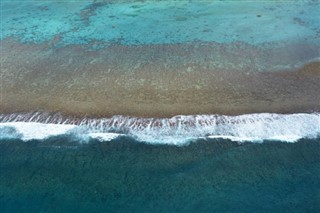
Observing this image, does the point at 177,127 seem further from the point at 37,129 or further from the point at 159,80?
the point at 37,129

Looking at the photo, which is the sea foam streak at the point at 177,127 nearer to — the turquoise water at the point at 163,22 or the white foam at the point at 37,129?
the white foam at the point at 37,129

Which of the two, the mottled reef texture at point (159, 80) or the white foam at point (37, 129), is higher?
the mottled reef texture at point (159, 80)

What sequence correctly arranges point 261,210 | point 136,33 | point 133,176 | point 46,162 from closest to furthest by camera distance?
1. point 261,210
2. point 133,176
3. point 46,162
4. point 136,33

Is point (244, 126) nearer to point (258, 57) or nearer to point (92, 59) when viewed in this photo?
point (258, 57)

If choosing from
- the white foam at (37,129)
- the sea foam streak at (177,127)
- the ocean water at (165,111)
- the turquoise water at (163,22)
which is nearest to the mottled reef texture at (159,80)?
the ocean water at (165,111)

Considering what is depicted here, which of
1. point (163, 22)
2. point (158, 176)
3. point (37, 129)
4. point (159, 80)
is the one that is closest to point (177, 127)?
point (158, 176)

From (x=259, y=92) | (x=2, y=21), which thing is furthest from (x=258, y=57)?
(x=2, y=21)

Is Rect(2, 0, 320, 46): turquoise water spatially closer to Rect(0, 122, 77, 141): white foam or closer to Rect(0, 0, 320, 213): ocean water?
Rect(0, 0, 320, 213): ocean water
